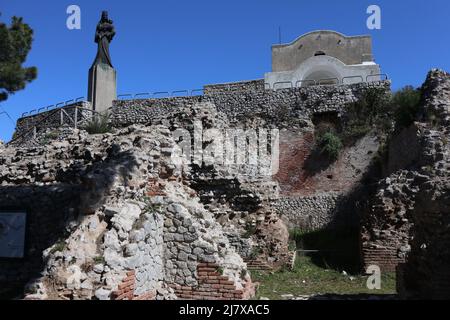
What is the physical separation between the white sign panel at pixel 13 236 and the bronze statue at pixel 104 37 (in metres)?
18.5

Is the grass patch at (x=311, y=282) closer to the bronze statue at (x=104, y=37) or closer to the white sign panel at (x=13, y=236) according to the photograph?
the white sign panel at (x=13, y=236)

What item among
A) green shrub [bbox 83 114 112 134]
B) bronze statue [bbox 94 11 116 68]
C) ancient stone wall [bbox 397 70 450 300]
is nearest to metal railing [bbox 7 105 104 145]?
green shrub [bbox 83 114 112 134]

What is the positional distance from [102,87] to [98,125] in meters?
4.30

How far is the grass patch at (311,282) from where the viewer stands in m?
9.02

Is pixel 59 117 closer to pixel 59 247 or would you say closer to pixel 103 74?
pixel 103 74

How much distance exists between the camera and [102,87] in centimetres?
2466

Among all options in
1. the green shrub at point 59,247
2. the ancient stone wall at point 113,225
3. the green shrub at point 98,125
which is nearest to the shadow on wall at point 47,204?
the ancient stone wall at point 113,225

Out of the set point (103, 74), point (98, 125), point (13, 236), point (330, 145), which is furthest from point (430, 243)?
point (103, 74)

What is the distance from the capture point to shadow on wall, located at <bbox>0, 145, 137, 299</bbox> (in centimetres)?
736

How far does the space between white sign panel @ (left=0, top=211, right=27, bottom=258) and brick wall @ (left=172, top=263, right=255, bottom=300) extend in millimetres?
3207

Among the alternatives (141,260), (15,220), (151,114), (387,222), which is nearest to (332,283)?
(387,222)

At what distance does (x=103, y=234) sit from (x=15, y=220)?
2.94 meters

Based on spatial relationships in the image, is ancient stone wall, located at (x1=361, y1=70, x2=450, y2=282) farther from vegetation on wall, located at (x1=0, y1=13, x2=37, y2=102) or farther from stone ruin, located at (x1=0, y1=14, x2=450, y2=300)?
vegetation on wall, located at (x1=0, y1=13, x2=37, y2=102)

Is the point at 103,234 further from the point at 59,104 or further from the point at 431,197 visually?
the point at 59,104
